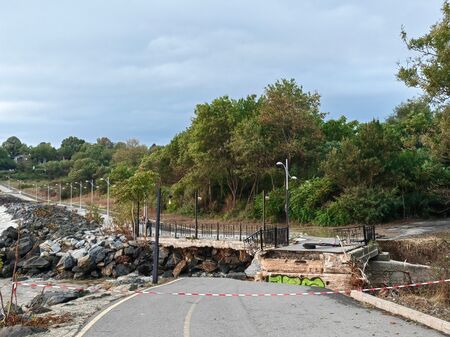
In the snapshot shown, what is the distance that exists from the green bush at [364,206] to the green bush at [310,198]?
2976mm

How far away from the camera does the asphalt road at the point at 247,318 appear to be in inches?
384

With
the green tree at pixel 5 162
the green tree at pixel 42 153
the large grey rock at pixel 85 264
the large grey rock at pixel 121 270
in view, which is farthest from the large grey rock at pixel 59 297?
the green tree at pixel 42 153

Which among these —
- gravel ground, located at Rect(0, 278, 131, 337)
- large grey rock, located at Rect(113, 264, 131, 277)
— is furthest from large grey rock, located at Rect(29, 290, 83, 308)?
large grey rock, located at Rect(113, 264, 131, 277)

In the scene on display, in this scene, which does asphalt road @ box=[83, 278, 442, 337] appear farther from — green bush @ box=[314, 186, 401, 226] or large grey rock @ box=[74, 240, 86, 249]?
green bush @ box=[314, 186, 401, 226]

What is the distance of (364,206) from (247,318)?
33121mm

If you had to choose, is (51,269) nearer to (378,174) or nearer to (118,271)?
(118,271)

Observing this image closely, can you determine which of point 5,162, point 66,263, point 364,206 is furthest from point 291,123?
point 5,162

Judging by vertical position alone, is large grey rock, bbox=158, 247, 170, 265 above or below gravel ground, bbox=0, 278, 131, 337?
below

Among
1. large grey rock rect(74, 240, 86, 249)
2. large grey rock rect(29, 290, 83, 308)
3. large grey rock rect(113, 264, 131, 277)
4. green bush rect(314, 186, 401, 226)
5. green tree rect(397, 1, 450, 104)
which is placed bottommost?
large grey rock rect(113, 264, 131, 277)

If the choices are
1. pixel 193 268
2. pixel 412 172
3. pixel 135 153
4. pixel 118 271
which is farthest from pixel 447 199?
pixel 135 153

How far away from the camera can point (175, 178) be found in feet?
260

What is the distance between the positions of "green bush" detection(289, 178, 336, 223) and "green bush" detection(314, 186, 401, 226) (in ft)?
9.77

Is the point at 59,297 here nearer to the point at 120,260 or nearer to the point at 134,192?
the point at 120,260

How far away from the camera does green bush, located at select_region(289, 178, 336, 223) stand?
47.4m
